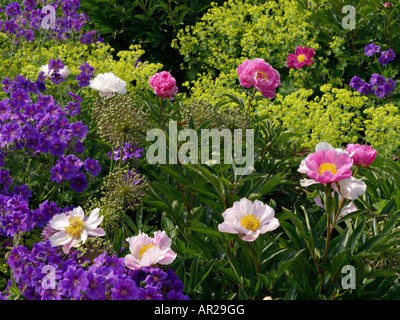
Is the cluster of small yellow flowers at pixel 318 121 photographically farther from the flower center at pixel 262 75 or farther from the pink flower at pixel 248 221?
the pink flower at pixel 248 221

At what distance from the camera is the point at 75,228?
1.92 m

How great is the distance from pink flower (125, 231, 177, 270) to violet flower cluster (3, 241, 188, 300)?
26mm

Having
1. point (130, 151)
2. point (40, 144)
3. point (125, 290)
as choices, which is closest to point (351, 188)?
point (125, 290)

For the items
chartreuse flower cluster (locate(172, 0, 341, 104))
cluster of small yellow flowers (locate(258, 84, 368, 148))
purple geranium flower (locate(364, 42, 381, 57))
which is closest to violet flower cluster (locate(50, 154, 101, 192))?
cluster of small yellow flowers (locate(258, 84, 368, 148))

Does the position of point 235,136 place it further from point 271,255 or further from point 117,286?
point 117,286

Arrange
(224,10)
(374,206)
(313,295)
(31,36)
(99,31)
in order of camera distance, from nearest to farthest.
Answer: (313,295), (374,206), (31,36), (224,10), (99,31)

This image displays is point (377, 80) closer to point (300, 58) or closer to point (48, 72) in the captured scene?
point (300, 58)

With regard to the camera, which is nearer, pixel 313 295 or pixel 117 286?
pixel 117 286

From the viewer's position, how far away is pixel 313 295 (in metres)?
1.96

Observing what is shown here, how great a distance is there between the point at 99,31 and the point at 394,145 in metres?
3.36

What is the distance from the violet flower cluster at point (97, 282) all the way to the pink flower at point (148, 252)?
0.03m

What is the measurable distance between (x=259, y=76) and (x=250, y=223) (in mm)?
1415

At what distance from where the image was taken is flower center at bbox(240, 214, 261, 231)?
175 cm
